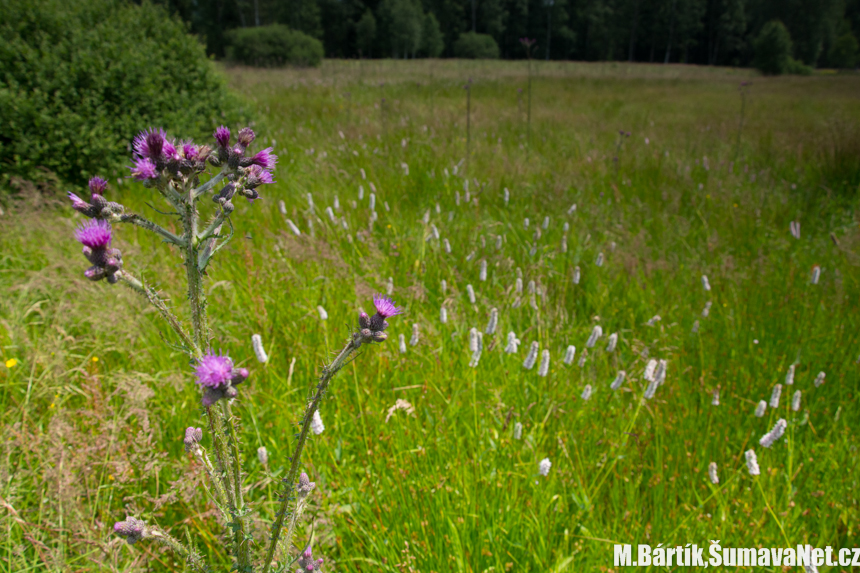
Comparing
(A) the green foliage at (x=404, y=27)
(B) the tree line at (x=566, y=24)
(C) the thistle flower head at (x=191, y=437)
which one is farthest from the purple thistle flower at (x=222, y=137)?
(B) the tree line at (x=566, y=24)

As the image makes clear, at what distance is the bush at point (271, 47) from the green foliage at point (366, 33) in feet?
72.1

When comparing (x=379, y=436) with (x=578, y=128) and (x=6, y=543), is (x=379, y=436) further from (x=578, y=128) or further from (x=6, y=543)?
(x=578, y=128)

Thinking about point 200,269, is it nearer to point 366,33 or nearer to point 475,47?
point 366,33

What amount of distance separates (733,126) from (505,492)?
28.9ft

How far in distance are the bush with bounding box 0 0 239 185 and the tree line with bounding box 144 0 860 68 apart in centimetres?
4070

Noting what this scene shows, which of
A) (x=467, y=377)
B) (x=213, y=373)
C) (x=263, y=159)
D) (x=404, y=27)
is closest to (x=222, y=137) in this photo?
(x=263, y=159)

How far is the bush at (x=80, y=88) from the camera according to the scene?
4297 millimetres

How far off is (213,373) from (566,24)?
78.8m

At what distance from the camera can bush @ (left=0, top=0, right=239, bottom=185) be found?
4297mm

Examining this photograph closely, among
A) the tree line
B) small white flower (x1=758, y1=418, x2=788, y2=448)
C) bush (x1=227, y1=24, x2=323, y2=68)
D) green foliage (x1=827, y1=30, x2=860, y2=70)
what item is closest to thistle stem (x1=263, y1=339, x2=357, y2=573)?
small white flower (x1=758, y1=418, x2=788, y2=448)

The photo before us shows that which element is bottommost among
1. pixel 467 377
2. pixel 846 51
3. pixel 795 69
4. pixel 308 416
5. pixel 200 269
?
pixel 467 377

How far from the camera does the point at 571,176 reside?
16.0 feet

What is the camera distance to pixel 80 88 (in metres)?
4.51

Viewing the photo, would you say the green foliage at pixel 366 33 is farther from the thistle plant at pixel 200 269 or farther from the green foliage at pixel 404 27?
the thistle plant at pixel 200 269
